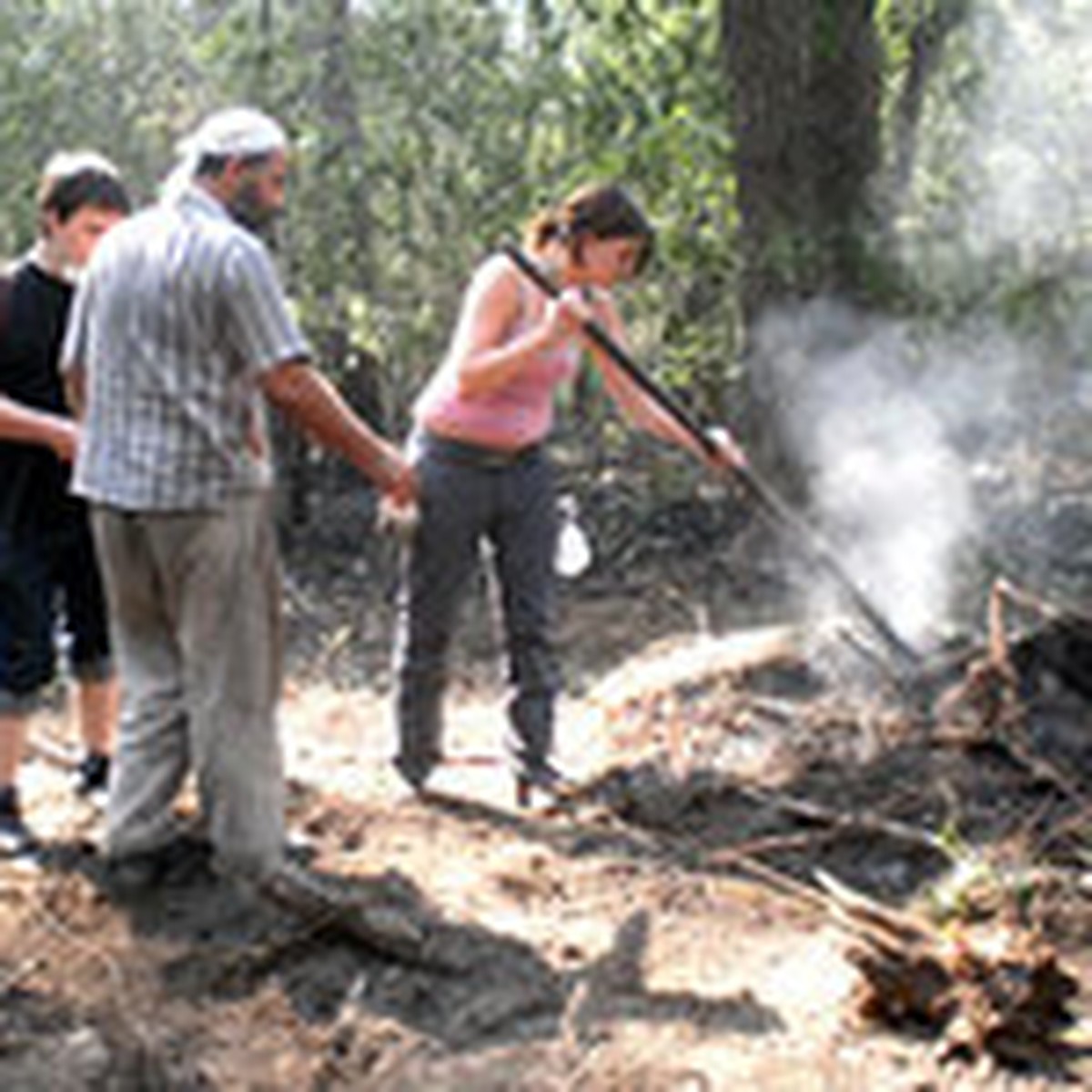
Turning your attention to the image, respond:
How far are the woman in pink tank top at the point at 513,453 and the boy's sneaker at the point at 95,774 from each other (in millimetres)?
978

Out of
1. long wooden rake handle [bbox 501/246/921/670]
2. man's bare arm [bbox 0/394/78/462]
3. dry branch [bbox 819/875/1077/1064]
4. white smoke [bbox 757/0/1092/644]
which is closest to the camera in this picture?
dry branch [bbox 819/875/1077/1064]

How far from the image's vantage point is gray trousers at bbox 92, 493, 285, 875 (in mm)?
3766

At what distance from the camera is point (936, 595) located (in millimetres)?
6316

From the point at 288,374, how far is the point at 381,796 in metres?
2.09

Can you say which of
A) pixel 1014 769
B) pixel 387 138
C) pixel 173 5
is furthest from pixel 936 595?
pixel 173 5

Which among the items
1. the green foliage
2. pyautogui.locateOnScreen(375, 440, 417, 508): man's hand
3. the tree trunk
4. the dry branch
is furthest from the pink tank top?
the green foliage

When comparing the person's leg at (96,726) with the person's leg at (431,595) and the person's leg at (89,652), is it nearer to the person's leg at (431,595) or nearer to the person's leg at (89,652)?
the person's leg at (89,652)

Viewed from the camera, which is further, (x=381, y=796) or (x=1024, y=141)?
(x=1024, y=141)

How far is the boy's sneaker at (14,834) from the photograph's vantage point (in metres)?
4.29

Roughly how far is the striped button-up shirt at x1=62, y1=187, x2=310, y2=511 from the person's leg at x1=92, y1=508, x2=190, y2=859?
31cm

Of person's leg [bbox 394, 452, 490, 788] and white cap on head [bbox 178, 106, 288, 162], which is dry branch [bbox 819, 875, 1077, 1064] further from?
white cap on head [bbox 178, 106, 288, 162]

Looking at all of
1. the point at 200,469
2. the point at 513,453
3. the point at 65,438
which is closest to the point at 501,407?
the point at 513,453

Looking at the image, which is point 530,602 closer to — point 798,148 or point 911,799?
point 911,799

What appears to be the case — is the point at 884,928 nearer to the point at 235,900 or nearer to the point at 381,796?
the point at 235,900
